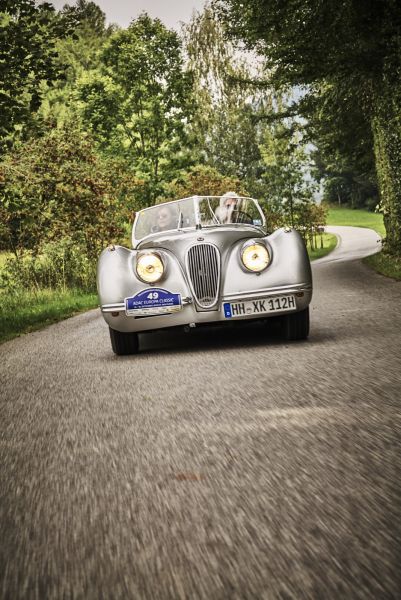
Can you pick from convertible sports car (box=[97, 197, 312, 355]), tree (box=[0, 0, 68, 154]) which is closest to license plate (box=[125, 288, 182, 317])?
convertible sports car (box=[97, 197, 312, 355])

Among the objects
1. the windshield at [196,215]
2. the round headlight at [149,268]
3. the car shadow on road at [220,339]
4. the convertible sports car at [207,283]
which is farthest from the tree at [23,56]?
the round headlight at [149,268]

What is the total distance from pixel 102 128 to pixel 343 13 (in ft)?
56.2

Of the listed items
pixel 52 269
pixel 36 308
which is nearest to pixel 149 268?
pixel 36 308

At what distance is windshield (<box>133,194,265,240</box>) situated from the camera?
7086mm

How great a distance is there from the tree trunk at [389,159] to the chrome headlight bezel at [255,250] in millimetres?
9919

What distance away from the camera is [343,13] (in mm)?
11883

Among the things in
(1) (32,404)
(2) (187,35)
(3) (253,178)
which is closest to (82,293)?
(1) (32,404)

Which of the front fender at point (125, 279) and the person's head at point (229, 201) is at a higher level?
the person's head at point (229, 201)

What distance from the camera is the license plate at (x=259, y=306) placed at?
5.38 metres

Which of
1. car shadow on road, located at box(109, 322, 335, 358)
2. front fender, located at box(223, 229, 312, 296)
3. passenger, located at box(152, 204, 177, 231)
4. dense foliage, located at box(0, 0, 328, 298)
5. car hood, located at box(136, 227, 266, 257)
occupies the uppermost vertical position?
dense foliage, located at box(0, 0, 328, 298)

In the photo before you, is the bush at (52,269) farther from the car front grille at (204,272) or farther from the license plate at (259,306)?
the license plate at (259,306)

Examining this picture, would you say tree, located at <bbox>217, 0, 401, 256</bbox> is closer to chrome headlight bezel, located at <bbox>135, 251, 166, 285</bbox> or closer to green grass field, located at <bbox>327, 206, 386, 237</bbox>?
chrome headlight bezel, located at <bbox>135, 251, 166, 285</bbox>

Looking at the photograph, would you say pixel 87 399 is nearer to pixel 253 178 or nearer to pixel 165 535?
pixel 165 535

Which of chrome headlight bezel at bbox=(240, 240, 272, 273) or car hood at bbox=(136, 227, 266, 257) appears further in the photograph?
car hood at bbox=(136, 227, 266, 257)
